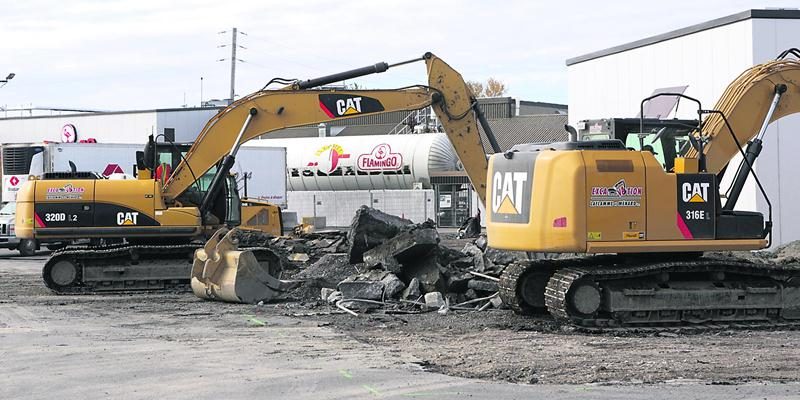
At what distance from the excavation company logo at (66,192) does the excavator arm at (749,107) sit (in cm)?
1067

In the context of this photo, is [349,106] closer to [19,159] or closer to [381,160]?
[19,159]

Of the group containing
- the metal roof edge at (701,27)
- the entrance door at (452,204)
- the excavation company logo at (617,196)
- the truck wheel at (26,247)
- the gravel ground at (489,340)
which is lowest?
the gravel ground at (489,340)

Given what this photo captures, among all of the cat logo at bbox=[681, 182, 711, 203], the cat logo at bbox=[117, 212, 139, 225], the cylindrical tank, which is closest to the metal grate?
the cylindrical tank

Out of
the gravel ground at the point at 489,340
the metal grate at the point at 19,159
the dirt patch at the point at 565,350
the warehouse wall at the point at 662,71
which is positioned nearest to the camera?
the dirt patch at the point at 565,350

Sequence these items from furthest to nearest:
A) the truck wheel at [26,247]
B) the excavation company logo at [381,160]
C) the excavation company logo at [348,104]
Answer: the excavation company logo at [381,160] → the truck wheel at [26,247] → the excavation company logo at [348,104]

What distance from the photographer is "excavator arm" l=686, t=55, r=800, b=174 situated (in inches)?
568

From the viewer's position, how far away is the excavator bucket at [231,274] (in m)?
17.1

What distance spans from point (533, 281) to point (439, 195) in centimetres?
3415

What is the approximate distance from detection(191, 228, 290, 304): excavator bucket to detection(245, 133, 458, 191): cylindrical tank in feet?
96.7

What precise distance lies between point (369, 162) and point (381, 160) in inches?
21.2

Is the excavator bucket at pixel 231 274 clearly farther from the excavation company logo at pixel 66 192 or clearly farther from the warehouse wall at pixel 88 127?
the warehouse wall at pixel 88 127

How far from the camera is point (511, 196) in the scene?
13.8 meters

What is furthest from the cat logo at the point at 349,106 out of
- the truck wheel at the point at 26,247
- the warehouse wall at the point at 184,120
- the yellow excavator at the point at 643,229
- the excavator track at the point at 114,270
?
the warehouse wall at the point at 184,120

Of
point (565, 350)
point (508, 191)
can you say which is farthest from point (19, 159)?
point (565, 350)
